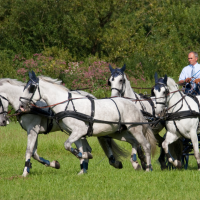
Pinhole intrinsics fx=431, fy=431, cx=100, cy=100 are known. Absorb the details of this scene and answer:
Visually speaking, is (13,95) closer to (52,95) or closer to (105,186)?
(52,95)

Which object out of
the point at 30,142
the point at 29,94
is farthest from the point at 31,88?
the point at 30,142

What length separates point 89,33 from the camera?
2667 cm

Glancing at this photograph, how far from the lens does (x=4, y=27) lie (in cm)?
2688

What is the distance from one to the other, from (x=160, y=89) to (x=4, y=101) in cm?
310

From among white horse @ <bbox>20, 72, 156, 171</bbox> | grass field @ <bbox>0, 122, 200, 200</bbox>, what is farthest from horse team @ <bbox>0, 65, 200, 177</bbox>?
grass field @ <bbox>0, 122, 200, 200</bbox>

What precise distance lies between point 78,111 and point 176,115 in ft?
6.36

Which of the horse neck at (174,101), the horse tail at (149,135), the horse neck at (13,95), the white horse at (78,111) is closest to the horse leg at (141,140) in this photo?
the white horse at (78,111)

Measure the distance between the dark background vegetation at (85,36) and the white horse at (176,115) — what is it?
53.8 ft

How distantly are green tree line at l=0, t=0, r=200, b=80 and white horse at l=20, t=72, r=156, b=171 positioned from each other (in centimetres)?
1773

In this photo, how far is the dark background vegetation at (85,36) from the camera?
26141 millimetres

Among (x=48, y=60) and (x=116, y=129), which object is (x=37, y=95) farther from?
(x=48, y=60)

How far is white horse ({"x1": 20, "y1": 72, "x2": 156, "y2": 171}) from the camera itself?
26.1ft

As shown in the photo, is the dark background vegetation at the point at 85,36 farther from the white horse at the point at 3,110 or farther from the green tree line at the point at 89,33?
the white horse at the point at 3,110

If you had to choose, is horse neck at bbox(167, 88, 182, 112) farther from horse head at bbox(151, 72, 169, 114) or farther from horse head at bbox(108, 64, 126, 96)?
horse head at bbox(108, 64, 126, 96)
